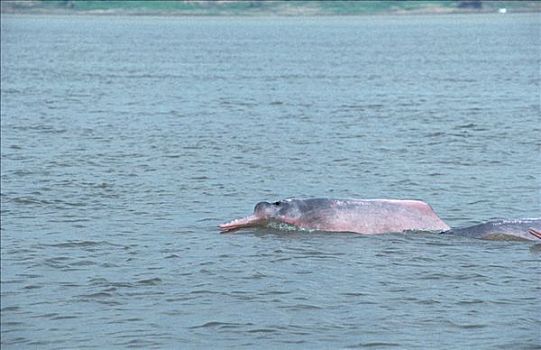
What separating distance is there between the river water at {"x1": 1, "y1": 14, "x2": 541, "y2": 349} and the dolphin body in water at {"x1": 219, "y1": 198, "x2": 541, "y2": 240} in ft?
1.11

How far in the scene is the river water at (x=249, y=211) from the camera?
1595cm

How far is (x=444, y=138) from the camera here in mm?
35625

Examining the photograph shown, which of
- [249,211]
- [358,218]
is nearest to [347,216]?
[358,218]

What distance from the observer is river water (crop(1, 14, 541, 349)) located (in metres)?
15.9

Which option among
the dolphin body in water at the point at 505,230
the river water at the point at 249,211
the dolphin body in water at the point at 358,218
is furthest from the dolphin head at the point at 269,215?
the dolphin body in water at the point at 505,230

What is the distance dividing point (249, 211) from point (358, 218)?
10.5 ft

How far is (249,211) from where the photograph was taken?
23875 mm

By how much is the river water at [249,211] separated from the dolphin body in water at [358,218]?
13.4 inches

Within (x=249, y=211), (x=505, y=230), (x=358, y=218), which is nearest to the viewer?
(x=505, y=230)

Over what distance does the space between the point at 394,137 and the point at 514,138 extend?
328cm

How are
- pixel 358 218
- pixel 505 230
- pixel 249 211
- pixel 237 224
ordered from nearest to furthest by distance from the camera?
pixel 505 230
pixel 358 218
pixel 237 224
pixel 249 211

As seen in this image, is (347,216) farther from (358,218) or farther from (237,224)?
(237,224)

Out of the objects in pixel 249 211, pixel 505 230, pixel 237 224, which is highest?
pixel 505 230

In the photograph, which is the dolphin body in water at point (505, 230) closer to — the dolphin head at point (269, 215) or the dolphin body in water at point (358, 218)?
the dolphin body in water at point (358, 218)
